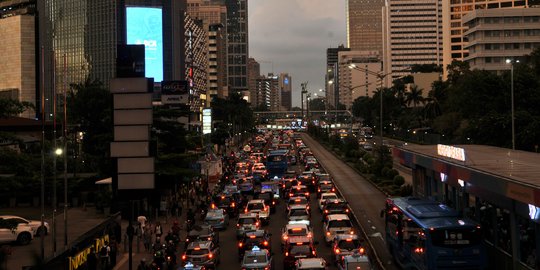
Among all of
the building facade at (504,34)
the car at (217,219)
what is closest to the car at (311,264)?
the car at (217,219)

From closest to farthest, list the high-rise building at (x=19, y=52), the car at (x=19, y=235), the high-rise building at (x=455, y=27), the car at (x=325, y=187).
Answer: the car at (x=19, y=235)
the car at (x=325, y=187)
the high-rise building at (x=19, y=52)
the high-rise building at (x=455, y=27)

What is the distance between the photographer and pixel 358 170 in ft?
240

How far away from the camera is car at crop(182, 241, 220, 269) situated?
Answer: 82.3 feet

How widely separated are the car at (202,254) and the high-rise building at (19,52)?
468ft

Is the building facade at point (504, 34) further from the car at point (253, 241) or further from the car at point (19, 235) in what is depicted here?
the car at point (19, 235)

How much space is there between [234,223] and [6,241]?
48.0ft

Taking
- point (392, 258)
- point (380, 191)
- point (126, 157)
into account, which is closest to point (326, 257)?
point (392, 258)

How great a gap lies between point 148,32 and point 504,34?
62.1m

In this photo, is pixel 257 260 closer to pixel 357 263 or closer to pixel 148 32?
pixel 357 263

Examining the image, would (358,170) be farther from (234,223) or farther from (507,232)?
(507,232)

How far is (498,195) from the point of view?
16.8 m

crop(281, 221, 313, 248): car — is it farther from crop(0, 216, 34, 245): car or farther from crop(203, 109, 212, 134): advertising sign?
crop(203, 109, 212, 134): advertising sign

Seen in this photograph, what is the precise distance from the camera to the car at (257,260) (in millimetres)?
22609

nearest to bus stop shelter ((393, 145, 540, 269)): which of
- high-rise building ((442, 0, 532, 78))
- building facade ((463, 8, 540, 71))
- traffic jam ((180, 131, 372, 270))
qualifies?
traffic jam ((180, 131, 372, 270))
